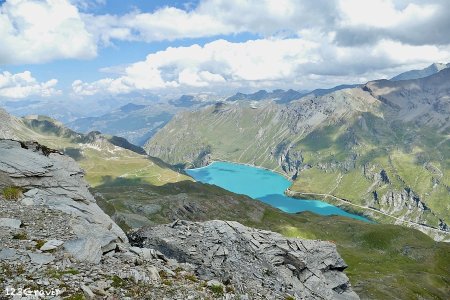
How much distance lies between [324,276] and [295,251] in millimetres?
5643

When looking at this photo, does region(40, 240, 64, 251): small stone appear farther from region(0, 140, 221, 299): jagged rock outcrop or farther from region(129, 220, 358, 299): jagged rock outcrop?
region(129, 220, 358, 299): jagged rock outcrop

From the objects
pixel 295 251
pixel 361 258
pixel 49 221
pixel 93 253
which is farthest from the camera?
pixel 361 258

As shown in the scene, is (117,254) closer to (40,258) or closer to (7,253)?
(40,258)

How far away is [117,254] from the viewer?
81.8ft

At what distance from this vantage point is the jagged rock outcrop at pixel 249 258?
31152mm

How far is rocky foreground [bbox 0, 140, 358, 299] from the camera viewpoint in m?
19.7

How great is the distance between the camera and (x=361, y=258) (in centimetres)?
12581

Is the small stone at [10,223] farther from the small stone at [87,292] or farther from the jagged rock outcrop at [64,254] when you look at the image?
the small stone at [87,292]

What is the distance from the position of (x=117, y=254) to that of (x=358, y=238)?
145509mm

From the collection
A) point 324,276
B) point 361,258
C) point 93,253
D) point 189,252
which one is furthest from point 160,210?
point 93,253

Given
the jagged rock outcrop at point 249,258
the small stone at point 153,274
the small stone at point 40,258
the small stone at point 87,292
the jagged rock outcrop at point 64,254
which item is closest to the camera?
the small stone at point 87,292

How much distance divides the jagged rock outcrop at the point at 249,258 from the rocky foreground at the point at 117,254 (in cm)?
10

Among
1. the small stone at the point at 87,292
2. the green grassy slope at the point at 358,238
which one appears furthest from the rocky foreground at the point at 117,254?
the green grassy slope at the point at 358,238

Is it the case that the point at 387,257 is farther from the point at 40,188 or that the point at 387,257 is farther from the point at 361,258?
the point at 40,188
